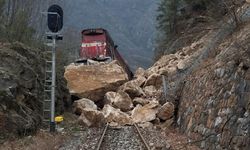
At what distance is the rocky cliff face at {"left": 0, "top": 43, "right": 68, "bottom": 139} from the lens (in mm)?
15953

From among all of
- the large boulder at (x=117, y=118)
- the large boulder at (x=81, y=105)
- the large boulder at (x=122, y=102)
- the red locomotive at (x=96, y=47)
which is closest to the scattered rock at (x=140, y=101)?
the large boulder at (x=122, y=102)

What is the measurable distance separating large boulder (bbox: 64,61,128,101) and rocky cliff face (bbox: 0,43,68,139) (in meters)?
6.49

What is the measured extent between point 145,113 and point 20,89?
6.63 meters

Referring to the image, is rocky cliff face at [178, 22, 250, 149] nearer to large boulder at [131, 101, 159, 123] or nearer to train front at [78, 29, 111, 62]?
large boulder at [131, 101, 159, 123]

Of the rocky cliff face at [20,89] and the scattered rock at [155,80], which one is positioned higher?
the rocky cliff face at [20,89]

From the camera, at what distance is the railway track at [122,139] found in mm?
15312

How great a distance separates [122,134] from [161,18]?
36145 millimetres

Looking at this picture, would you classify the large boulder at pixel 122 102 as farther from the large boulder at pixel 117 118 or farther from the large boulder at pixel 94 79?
the large boulder at pixel 94 79

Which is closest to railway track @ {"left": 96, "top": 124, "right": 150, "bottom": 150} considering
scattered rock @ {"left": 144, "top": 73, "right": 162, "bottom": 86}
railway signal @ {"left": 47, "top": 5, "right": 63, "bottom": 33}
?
railway signal @ {"left": 47, "top": 5, "right": 63, "bottom": 33}

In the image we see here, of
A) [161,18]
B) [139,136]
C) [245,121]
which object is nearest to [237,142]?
[245,121]

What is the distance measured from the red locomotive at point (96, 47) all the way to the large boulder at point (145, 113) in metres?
15.7

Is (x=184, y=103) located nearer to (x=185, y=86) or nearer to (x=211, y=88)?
(x=185, y=86)

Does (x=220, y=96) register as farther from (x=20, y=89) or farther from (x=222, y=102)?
(x=20, y=89)

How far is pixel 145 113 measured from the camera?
22.5m
